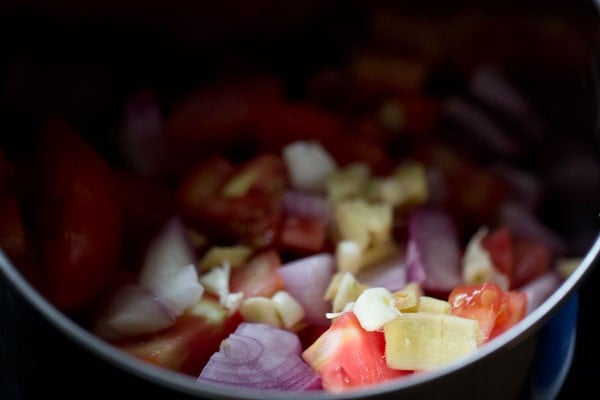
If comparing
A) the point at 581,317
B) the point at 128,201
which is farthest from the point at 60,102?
the point at 581,317

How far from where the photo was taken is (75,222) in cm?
87

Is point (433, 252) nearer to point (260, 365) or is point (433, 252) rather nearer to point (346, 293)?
point (346, 293)

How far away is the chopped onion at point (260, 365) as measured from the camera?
77 centimetres

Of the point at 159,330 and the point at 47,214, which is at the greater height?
the point at 47,214

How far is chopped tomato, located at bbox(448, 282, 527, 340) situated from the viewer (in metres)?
0.80

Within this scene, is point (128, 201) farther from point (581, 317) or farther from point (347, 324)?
point (581, 317)

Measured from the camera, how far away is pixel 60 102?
3.60 feet

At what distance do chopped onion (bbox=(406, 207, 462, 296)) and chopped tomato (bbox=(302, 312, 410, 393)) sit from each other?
0.19 m

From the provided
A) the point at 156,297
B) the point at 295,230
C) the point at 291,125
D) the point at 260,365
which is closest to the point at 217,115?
the point at 291,125

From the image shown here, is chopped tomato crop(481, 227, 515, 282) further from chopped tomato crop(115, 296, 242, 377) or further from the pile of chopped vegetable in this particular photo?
chopped tomato crop(115, 296, 242, 377)

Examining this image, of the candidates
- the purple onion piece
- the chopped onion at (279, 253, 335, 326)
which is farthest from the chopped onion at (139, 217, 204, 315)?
the purple onion piece

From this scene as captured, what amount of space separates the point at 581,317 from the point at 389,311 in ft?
1.26

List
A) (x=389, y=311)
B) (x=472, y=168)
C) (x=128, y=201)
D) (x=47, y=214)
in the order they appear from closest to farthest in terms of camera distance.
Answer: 1. (x=389, y=311)
2. (x=47, y=214)
3. (x=128, y=201)
4. (x=472, y=168)

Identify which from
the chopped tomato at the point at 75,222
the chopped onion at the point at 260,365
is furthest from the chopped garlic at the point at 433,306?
the chopped tomato at the point at 75,222
